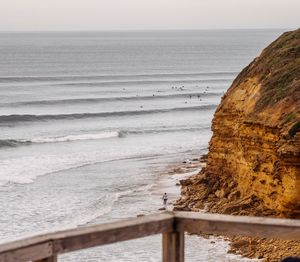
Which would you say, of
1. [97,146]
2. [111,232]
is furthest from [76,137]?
[111,232]

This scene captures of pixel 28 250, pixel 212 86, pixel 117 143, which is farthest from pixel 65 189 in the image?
pixel 212 86

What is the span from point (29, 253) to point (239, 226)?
1341 mm

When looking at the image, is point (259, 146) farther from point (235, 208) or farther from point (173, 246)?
point (173, 246)

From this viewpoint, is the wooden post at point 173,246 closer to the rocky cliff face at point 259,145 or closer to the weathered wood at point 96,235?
the weathered wood at point 96,235

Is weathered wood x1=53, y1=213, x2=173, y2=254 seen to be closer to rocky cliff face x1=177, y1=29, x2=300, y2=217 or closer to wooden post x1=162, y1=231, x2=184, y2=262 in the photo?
wooden post x1=162, y1=231, x2=184, y2=262

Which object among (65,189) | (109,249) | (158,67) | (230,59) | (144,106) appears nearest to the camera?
(109,249)

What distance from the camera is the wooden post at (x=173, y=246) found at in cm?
476

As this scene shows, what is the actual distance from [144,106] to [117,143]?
20572mm

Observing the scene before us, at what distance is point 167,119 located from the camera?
186ft

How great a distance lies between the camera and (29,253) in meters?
4.14

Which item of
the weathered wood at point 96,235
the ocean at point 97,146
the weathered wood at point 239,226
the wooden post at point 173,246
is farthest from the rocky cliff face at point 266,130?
the weathered wood at point 96,235

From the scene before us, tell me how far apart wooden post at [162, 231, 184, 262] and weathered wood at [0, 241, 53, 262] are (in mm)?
808

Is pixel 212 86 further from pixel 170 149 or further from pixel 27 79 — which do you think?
pixel 170 149

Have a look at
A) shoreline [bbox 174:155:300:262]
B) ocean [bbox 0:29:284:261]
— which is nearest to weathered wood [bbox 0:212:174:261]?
shoreline [bbox 174:155:300:262]
